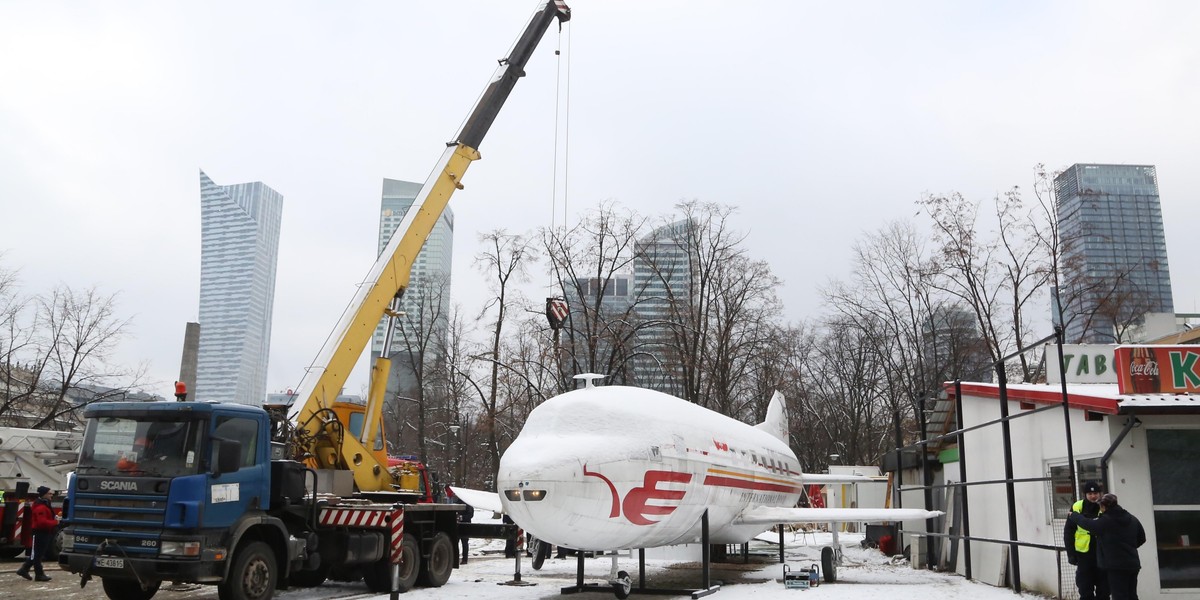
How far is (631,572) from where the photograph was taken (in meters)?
17.4

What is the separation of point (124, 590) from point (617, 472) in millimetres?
6939

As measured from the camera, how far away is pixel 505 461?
11.3 metres

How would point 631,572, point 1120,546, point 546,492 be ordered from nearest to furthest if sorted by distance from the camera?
point 1120,546, point 546,492, point 631,572

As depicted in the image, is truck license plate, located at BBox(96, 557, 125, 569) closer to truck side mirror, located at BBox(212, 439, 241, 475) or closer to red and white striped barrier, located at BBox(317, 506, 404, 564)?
truck side mirror, located at BBox(212, 439, 241, 475)

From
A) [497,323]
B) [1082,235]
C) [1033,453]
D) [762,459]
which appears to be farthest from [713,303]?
[1033,453]

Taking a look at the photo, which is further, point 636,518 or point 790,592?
point 790,592

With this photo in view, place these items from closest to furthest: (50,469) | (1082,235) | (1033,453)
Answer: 1. (1033,453)
2. (50,469)
3. (1082,235)

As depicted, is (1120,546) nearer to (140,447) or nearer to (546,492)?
(546,492)

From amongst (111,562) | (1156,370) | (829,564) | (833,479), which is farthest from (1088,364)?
(111,562)

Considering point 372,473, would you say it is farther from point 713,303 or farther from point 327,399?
point 713,303

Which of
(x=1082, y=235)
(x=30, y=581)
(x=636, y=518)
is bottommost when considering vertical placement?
(x=30, y=581)

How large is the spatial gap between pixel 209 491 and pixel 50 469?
1380cm

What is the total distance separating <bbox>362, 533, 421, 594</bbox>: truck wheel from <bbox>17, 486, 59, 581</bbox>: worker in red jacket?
5802mm

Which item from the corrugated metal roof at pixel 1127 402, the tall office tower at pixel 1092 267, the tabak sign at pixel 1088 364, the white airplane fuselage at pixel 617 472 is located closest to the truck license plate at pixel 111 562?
the white airplane fuselage at pixel 617 472
